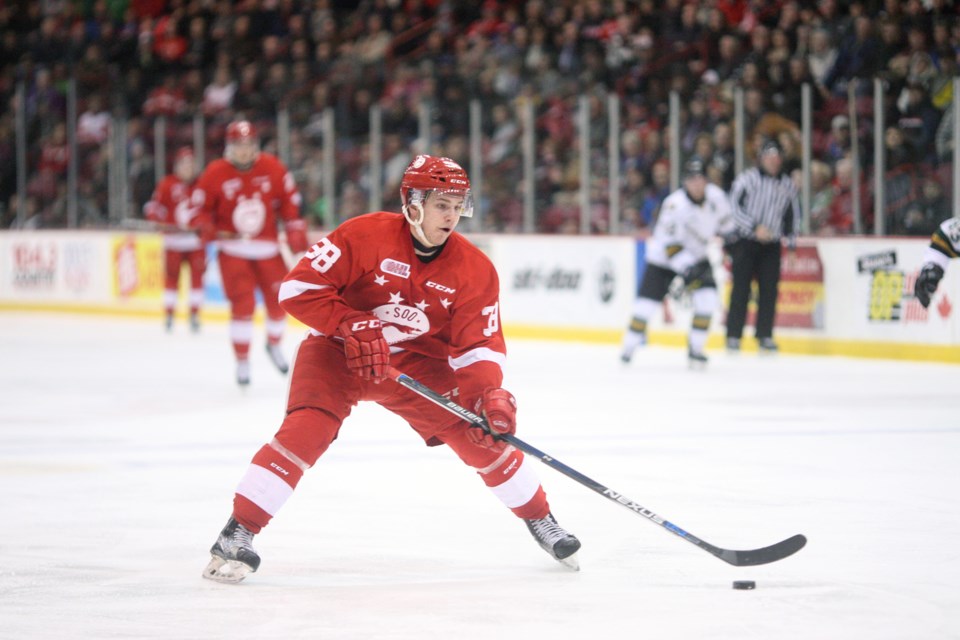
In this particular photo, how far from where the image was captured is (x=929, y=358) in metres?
10.7

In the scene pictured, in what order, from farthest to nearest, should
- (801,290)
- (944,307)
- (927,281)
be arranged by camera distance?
1. (801,290)
2. (944,307)
3. (927,281)

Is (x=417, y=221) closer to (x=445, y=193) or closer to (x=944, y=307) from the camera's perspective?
(x=445, y=193)

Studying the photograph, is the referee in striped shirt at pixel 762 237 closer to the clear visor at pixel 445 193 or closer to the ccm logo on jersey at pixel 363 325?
the clear visor at pixel 445 193

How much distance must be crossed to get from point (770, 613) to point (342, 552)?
1.37 m

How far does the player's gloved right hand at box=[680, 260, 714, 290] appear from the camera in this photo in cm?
1091

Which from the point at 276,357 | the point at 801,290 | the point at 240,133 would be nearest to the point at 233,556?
the point at 240,133

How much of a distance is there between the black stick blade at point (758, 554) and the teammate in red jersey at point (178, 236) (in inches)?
415

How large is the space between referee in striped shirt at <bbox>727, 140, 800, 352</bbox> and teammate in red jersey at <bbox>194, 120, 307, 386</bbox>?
10.9ft

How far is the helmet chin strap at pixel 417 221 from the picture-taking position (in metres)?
4.36

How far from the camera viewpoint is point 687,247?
10.9 metres

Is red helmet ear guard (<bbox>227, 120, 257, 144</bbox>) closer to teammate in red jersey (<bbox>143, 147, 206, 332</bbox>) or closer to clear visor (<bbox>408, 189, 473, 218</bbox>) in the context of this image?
teammate in red jersey (<bbox>143, 147, 206, 332</bbox>)

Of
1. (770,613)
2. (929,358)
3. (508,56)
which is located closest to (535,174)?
(508,56)

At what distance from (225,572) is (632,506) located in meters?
1.07

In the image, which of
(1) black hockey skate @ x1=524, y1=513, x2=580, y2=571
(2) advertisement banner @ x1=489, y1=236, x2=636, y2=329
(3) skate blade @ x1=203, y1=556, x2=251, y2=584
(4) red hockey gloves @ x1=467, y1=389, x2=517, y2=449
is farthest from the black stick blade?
(2) advertisement banner @ x1=489, y1=236, x2=636, y2=329
